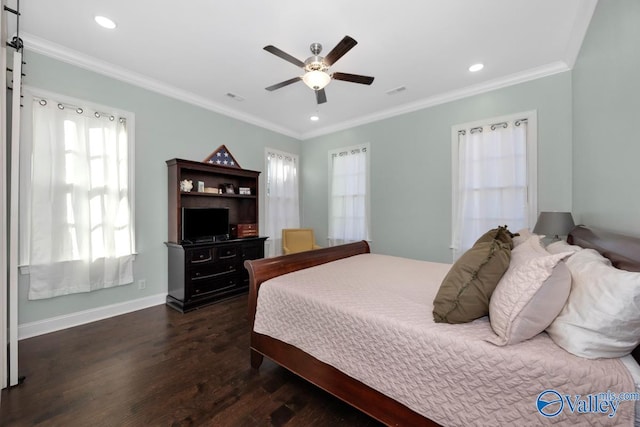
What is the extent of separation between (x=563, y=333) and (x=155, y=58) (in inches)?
159

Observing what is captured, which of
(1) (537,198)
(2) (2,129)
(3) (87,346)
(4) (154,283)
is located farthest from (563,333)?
(4) (154,283)

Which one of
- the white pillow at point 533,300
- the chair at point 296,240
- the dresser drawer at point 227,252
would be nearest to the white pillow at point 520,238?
the white pillow at point 533,300

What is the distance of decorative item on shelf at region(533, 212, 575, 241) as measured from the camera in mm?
2426

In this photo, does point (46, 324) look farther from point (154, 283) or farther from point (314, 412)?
point (314, 412)

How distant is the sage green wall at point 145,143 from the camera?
259 cm

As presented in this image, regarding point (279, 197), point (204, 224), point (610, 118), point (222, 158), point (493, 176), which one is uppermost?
point (222, 158)

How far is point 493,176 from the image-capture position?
3.30 meters

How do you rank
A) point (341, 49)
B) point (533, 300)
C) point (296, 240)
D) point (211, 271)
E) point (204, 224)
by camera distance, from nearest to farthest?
point (533, 300), point (341, 49), point (211, 271), point (204, 224), point (296, 240)

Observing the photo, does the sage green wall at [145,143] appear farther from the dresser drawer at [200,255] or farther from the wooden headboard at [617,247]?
the wooden headboard at [617,247]

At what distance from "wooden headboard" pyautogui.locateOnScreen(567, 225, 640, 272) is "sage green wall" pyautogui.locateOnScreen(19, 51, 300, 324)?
4254mm

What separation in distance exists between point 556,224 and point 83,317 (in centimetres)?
510

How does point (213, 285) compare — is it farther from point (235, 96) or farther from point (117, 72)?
point (117, 72)

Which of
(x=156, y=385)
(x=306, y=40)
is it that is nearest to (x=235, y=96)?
(x=306, y=40)

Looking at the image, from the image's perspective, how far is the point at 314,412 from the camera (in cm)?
159
